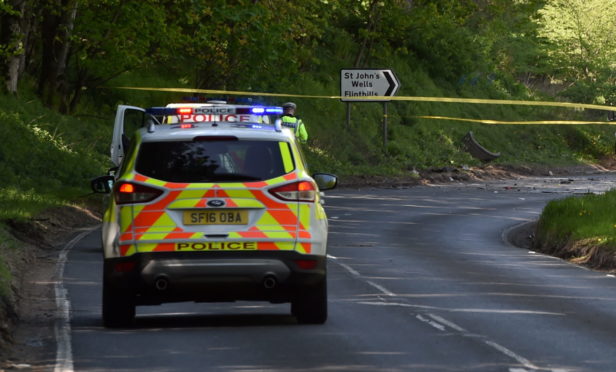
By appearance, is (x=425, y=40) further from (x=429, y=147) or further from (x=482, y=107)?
(x=429, y=147)

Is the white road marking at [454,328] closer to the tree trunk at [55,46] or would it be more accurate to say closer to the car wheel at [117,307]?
the car wheel at [117,307]

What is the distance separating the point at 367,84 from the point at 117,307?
3473 centimetres

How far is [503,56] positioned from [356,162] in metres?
22.0

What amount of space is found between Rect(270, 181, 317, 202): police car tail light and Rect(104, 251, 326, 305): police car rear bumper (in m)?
0.47

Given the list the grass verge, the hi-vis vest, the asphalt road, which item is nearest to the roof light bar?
the asphalt road

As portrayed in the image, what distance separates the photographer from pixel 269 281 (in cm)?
1326

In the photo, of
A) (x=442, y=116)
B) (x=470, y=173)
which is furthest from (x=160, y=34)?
(x=442, y=116)

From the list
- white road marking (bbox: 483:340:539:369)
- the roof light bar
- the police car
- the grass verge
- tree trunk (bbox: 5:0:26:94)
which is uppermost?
tree trunk (bbox: 5:0:26:94)

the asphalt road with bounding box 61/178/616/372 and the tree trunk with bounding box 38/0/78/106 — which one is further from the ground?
the tree trunk with bounding box 38/0/78/106

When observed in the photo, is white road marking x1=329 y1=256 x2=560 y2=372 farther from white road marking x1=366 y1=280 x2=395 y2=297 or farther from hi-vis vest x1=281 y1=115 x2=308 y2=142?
hi-vis vest x1=281 y1=115 x2=308 y2=142

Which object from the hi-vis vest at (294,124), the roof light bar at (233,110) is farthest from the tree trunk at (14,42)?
the roof light bar at (233,110)

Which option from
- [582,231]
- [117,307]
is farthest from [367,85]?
[117,307]

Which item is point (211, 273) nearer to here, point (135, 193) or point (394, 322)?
point (135, 193)

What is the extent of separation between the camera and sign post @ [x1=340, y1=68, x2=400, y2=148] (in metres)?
47.6
